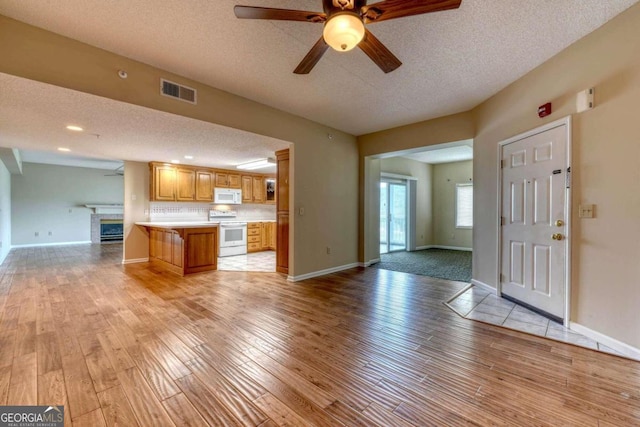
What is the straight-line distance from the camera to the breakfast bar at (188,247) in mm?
4828

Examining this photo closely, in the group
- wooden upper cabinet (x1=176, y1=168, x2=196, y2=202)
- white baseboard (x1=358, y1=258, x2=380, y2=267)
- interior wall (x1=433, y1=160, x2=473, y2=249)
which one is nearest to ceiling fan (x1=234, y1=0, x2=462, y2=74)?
white baseboard (x1=358, y1=258, x2=380, y2=267)

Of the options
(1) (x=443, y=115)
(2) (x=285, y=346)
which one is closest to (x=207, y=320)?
(2) (x=285, y=346)

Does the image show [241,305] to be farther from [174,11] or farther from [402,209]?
[402,209]

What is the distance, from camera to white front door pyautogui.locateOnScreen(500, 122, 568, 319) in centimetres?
274

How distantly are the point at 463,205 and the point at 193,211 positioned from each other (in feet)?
26.0

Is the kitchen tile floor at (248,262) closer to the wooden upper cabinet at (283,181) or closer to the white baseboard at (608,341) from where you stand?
the wooden upper cabinet at (283,181)

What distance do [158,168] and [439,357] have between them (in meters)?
6.68

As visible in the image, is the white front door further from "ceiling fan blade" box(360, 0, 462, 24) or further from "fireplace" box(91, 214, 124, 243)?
"fireplace" box(91, 214, 124, 243)

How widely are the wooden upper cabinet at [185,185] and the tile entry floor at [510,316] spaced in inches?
247

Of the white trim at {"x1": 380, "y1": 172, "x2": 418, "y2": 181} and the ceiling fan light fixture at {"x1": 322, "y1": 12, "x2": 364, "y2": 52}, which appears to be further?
the white trim at {"x1": 380, "y1": 172, "x2": 418, "y2": 181}

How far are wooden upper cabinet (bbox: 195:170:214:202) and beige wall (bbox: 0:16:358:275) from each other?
5.15 ft

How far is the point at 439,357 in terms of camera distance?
210 centimetres

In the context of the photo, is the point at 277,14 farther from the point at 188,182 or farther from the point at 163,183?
the point at 188,182

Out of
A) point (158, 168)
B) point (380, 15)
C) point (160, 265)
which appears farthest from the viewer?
point (158, 168)
